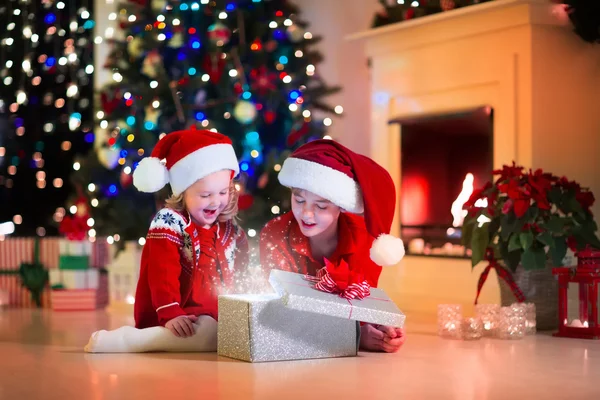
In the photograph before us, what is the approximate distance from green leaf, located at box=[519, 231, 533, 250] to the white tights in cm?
142

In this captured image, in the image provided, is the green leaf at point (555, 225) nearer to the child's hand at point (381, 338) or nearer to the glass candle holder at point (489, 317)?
the glass candle holder at point (489, 317)

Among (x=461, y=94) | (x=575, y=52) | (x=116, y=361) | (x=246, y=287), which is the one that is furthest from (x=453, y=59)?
(x=116, y=361)

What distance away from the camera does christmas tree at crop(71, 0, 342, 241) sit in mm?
4922

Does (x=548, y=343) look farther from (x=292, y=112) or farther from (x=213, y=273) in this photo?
(x=292, y=112)

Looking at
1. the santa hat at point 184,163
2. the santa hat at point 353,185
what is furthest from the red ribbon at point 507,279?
the santa hat at point 184,163

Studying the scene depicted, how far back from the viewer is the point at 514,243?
3893 mm

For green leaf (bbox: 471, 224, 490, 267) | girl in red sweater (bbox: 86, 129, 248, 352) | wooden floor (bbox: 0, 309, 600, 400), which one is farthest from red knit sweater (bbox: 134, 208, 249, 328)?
green leaf (bbox: 471, 224, 490, 267)

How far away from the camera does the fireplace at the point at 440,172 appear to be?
16.2ft

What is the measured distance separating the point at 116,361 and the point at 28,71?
12.7 feet

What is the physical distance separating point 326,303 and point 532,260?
135 cm

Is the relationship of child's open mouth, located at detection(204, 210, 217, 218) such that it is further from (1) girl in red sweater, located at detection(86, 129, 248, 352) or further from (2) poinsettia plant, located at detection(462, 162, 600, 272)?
(2) poinsettia plant, located at detection(462, 162, 600, 272)

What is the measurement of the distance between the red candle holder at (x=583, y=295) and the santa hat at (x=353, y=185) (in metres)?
1.07

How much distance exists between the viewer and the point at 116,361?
2.95 metres

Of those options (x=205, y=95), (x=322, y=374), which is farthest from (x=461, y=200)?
(x=322, y=374)
